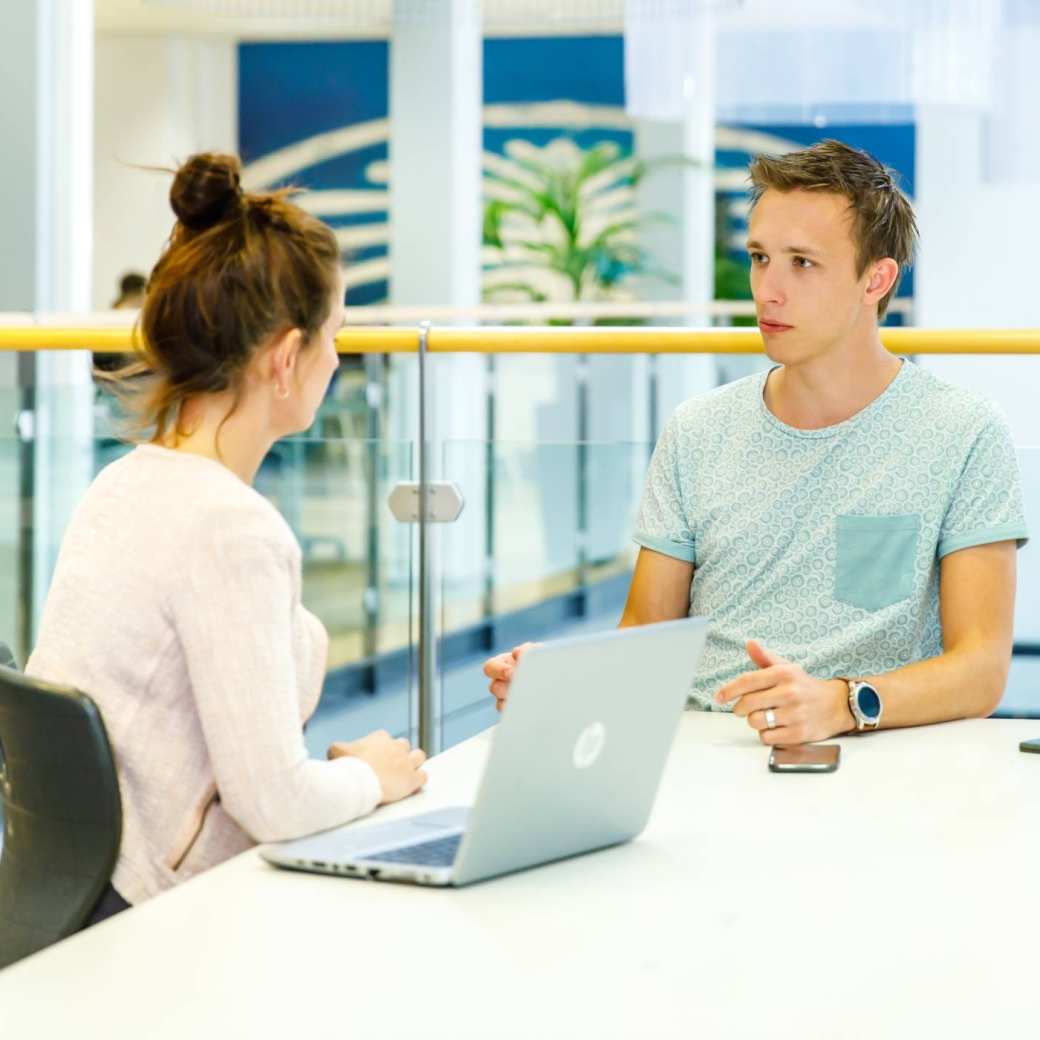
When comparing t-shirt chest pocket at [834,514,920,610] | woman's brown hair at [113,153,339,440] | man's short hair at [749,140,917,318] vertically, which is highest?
man's short hair at [749,140,917,318]

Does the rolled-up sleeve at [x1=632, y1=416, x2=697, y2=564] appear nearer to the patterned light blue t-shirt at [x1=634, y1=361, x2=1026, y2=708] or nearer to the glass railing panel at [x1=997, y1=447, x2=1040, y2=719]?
the patterned light blue t-shirt at [x1=634, y1=361, x2=1026, y2=708]

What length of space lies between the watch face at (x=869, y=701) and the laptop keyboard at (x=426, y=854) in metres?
0.58

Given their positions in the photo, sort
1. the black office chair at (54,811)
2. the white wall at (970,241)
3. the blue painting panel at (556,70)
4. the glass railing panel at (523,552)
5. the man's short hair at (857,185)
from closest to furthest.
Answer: the black office chair at (54,811)
the man's short hair at (857,185)
the glass railing panel at (523,552)
the white wall at (970,241)
the blue painting panel at (556,70)

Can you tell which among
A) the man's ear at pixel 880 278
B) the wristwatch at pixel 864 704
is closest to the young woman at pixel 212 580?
the wristwatch at pixel 864 704

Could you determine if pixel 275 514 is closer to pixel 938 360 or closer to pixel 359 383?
pixel 359 383

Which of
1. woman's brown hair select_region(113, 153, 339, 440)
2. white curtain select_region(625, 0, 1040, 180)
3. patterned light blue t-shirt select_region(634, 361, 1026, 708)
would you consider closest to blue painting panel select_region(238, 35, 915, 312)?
white curtain select_region(625, 0, 1040, 180)

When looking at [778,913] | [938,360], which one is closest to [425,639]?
[778,913]

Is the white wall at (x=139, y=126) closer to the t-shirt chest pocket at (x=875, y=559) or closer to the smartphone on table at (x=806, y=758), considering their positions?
the t-shirt chest pocket at (x=875, y=559)

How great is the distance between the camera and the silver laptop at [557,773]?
1089 mm

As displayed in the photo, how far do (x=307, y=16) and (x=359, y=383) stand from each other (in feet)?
4.03

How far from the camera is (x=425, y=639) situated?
9.64 ft

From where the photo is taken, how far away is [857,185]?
2.00 meters

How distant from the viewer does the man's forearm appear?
5.53 feet

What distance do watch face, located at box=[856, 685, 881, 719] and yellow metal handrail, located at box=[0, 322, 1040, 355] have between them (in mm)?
1122
